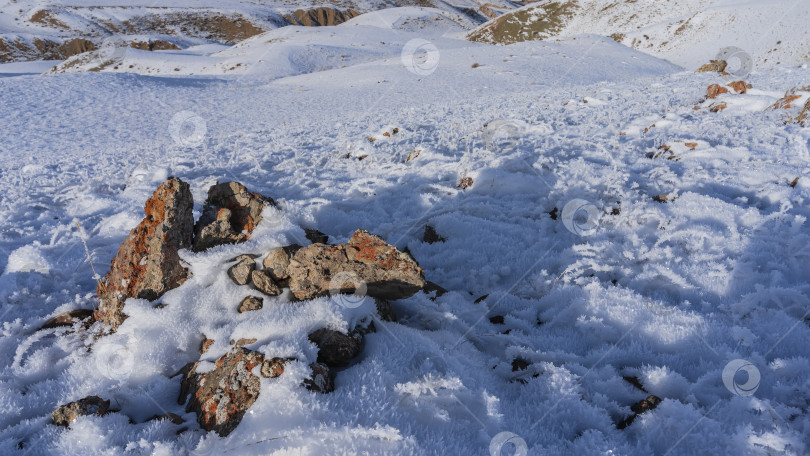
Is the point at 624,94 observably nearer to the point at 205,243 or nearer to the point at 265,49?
the point at 205,243

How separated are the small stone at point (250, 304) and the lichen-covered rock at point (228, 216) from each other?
2.95ft

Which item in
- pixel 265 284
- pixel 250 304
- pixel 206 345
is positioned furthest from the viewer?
pixel 265 284

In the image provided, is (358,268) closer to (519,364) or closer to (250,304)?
(250,304)

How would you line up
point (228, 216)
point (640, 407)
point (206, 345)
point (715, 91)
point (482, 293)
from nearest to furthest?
point (640, 407), point (206, 345), point (228, 216), point (482, 293), point (715, 91)

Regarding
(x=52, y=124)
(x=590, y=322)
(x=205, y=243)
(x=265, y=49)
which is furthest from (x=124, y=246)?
(x=265, y=49)

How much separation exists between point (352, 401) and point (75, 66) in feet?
149

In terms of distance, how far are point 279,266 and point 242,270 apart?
35 centimetres

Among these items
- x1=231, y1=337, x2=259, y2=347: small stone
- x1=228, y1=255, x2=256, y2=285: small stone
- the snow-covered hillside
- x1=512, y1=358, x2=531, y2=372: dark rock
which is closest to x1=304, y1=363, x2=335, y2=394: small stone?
x1=231, y1=337, x2=259, y2=347: small stone

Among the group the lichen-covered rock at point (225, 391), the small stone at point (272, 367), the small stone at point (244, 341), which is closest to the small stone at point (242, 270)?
the small stone at point (244, 341)

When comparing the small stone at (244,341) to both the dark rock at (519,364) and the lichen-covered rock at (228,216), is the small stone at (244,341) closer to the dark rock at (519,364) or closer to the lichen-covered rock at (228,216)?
the lichen-covered rock at (228,216)

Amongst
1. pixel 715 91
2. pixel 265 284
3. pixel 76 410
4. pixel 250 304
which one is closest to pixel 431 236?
pixel 265 284

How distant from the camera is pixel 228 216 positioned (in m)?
4.04

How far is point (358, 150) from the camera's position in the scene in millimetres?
9008

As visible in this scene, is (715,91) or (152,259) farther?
(715,91)
